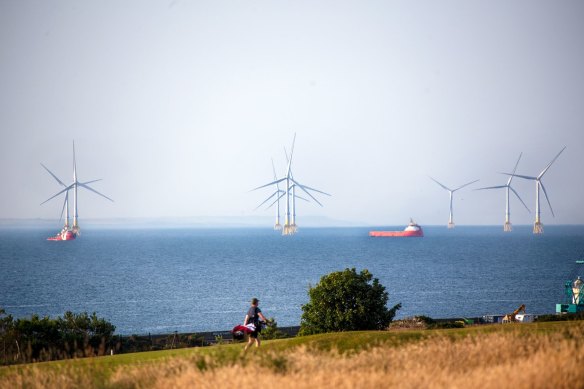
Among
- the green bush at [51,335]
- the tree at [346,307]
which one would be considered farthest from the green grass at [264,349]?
the green bush at [51,335]

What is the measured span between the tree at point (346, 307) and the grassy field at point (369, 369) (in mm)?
18974

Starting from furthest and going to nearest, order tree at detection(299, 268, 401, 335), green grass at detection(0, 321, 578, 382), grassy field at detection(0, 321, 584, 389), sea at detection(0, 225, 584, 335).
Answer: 1. sea at detection(0, 225, 584, 335)
2. tree at detection(299, 268, 401, 335)
3. green grass at detection(0, 321, 578, 382)
4. grassy field at detection(0, 321, 584, 389)

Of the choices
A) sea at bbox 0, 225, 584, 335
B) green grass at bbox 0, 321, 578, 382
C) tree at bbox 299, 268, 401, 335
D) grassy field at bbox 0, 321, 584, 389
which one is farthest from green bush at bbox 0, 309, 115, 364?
sea at bbox 0, 225, 584, 335

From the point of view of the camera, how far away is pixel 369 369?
72.1 feet

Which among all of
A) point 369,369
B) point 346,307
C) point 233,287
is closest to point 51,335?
point 346,307

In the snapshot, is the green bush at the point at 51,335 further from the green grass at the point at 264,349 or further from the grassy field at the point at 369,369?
the grassy field at the point at 369,369

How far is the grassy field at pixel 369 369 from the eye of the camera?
65.6ft

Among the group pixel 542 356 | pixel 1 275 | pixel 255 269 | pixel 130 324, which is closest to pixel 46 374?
pixel 542 356

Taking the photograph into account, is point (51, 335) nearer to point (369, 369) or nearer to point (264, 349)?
point (264, 349)

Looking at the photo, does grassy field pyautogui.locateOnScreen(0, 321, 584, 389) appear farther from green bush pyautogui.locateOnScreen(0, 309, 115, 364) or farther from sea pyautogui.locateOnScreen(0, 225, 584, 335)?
sea pyautogui.locateOnScreen(0, 225, 584, 335)

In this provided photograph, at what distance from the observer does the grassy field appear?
65.6 ft

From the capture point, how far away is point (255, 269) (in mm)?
166375

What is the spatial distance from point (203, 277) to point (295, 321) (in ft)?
204

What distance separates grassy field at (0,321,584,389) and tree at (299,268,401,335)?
18974 millimetres
